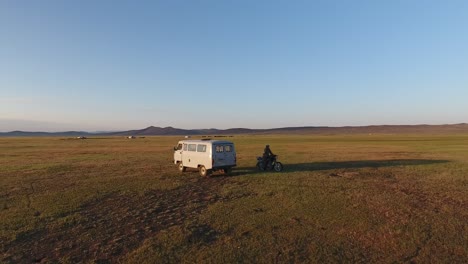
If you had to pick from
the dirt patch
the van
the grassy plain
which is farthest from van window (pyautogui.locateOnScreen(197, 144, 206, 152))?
the dirt patch

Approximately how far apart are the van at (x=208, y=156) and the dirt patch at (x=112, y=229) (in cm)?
602

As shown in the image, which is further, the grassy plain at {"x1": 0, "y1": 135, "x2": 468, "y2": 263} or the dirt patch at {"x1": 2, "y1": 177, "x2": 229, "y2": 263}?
the dirt patch at {"x1": 2, "y1": 177, "x2": 229, "y2": 263}

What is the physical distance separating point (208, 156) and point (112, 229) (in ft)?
39.2

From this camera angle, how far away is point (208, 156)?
22.8 m

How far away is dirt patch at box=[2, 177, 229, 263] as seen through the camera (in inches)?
356

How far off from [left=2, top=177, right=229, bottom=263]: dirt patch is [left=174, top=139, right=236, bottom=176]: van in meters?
6.02

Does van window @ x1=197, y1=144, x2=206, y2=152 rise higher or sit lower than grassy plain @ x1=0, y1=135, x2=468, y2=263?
higher

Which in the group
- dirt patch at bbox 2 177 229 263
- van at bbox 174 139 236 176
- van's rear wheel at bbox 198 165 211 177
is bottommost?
dirt patch at bbox 2 177 229 263

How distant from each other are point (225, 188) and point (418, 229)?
9.59m

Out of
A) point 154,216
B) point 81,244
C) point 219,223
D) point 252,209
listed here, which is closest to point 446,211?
point 252,209

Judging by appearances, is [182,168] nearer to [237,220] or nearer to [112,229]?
[237,220]

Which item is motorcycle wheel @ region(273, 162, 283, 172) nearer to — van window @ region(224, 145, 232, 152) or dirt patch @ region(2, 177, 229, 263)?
van window @ region(224, 145, 232, 152)

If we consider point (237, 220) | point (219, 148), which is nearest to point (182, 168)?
point (219, 148)

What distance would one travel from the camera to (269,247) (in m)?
9.23
